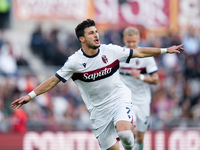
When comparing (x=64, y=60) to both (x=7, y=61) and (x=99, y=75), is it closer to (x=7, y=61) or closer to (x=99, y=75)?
(x=7, y=61)

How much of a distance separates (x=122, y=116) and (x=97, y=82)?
2.35ft

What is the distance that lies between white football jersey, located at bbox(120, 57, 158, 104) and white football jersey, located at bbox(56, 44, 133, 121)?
1.68 metres

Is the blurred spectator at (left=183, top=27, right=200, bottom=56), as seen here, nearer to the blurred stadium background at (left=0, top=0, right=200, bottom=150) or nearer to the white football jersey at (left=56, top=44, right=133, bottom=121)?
the blurred stadium background at (left=0, top=0, right=200, bottom=150)

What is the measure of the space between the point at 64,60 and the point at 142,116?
793cm

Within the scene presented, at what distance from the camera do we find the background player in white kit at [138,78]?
1170 centimetres

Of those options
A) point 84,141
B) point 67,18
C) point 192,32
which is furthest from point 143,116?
point 67,18

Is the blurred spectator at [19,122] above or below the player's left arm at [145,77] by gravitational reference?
below

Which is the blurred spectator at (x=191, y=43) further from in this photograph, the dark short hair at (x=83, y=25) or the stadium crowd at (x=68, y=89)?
the dark short hair at (x=83, y=25)

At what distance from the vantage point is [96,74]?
9953mm

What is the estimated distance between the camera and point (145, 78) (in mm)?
11742

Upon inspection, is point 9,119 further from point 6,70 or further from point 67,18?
point 67,18

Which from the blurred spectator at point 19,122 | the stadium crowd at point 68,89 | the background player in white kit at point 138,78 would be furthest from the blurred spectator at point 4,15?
the background player in white kit at point 138,78

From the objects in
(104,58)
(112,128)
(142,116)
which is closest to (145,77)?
(142,116)

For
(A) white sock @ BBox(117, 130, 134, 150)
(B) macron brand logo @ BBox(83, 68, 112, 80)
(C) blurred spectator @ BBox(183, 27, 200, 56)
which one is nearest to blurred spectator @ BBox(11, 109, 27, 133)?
(B) macron brand logo @ BBox(83, 68, 112, 80)
